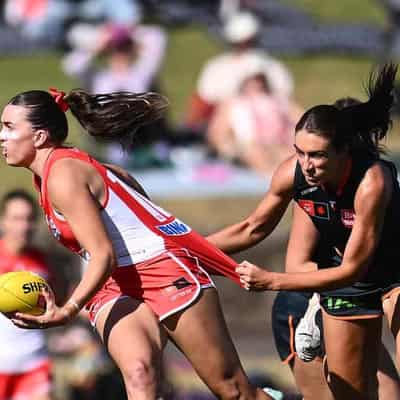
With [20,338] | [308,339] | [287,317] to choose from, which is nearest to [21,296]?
[308,339]

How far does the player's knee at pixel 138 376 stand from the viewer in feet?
16.9

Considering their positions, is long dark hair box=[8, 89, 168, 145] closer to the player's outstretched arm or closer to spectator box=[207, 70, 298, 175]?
the player's outstretched arm

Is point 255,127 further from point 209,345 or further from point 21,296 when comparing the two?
point 21,296

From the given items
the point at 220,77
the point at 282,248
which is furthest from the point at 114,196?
the point at 220,77

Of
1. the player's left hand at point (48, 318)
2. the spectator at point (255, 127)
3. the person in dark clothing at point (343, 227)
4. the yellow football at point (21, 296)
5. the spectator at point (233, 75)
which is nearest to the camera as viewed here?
the player's left hand at point (48, 318)

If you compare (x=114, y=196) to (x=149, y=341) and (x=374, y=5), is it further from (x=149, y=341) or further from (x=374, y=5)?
(x=374, y=5)

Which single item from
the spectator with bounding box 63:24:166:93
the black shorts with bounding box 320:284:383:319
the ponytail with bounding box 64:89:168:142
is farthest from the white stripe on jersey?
the spectator with bounding box 63:24:166:93

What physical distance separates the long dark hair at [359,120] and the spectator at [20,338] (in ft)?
8.10

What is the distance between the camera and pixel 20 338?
6.94 m

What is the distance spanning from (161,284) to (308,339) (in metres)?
0.99

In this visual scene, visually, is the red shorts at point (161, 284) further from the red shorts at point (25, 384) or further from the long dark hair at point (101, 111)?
the red shorts at point (25, 384)

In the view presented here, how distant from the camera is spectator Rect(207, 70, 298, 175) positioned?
1095cm

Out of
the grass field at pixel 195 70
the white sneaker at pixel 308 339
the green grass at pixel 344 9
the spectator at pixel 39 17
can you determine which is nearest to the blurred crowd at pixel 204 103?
the spectator at pixel 39 17

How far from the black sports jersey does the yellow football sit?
1.26 meters
